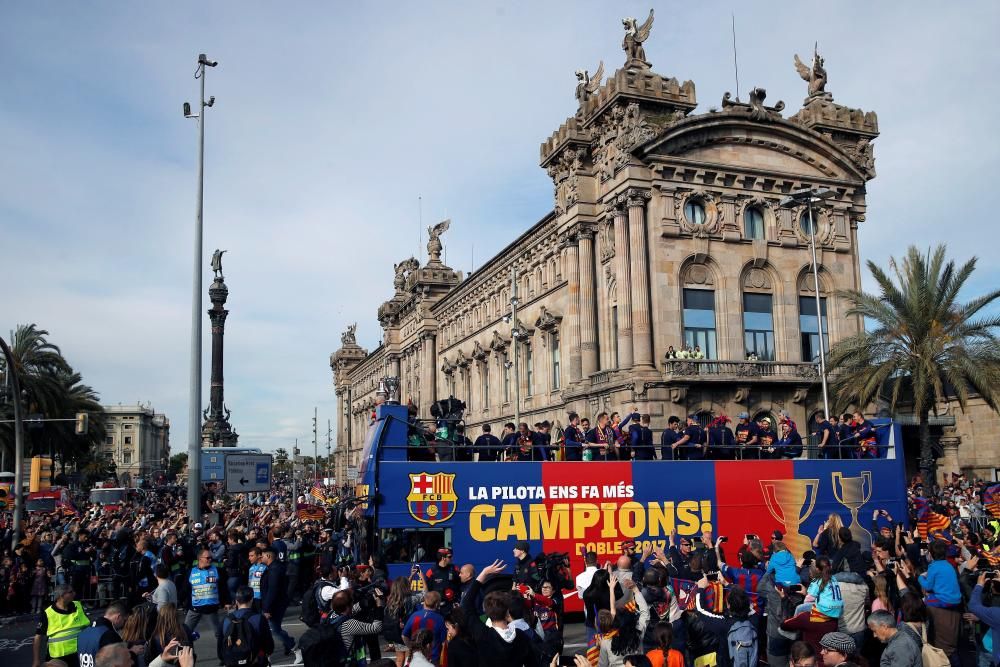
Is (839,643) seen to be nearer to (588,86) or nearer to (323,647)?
(323,647)

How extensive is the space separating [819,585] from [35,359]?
45.3m

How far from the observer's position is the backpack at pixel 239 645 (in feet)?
29.0

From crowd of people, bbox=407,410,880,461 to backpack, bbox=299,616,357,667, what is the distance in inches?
319

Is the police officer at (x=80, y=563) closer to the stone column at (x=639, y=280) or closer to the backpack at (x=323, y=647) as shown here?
the backpack at (x=323, y=647)

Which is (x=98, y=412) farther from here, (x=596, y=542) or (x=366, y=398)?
(x=596, y=542)

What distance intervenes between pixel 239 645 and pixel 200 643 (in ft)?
24.6

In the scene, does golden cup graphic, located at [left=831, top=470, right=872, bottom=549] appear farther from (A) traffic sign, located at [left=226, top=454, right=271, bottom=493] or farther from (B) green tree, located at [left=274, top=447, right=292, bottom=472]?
(B) green tree, located at [left=274, top=447, right=292, bottom=472]

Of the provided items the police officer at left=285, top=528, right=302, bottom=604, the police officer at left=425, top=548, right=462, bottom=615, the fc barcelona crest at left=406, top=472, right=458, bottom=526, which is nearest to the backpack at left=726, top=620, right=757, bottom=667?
the police officer at left=425, top=548, right=462, bottom=615

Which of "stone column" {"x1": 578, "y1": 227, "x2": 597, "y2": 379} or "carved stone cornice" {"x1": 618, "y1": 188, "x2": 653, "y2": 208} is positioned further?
"stone column" {"x1": 578, "y1": 227, "x2": 597, "y2": 379}

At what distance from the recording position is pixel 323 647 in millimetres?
7984

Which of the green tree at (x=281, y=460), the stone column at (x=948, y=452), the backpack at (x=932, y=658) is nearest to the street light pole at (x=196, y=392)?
the backpack at (x=932, y=658)

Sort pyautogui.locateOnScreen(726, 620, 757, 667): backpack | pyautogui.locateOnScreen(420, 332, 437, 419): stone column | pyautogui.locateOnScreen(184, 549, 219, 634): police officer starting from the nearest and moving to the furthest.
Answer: pyautogui.locateOnScreen(726, 620, 757, 667): backpack → pyautogui.locateOnScreen(184, 549, 219, 634): police officer → pyautogui.locateOnScreen(420, 332, 437, 419): stone column

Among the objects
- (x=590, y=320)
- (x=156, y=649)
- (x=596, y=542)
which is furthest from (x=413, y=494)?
(x=590, y=320)

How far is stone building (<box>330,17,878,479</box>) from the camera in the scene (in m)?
34.3
